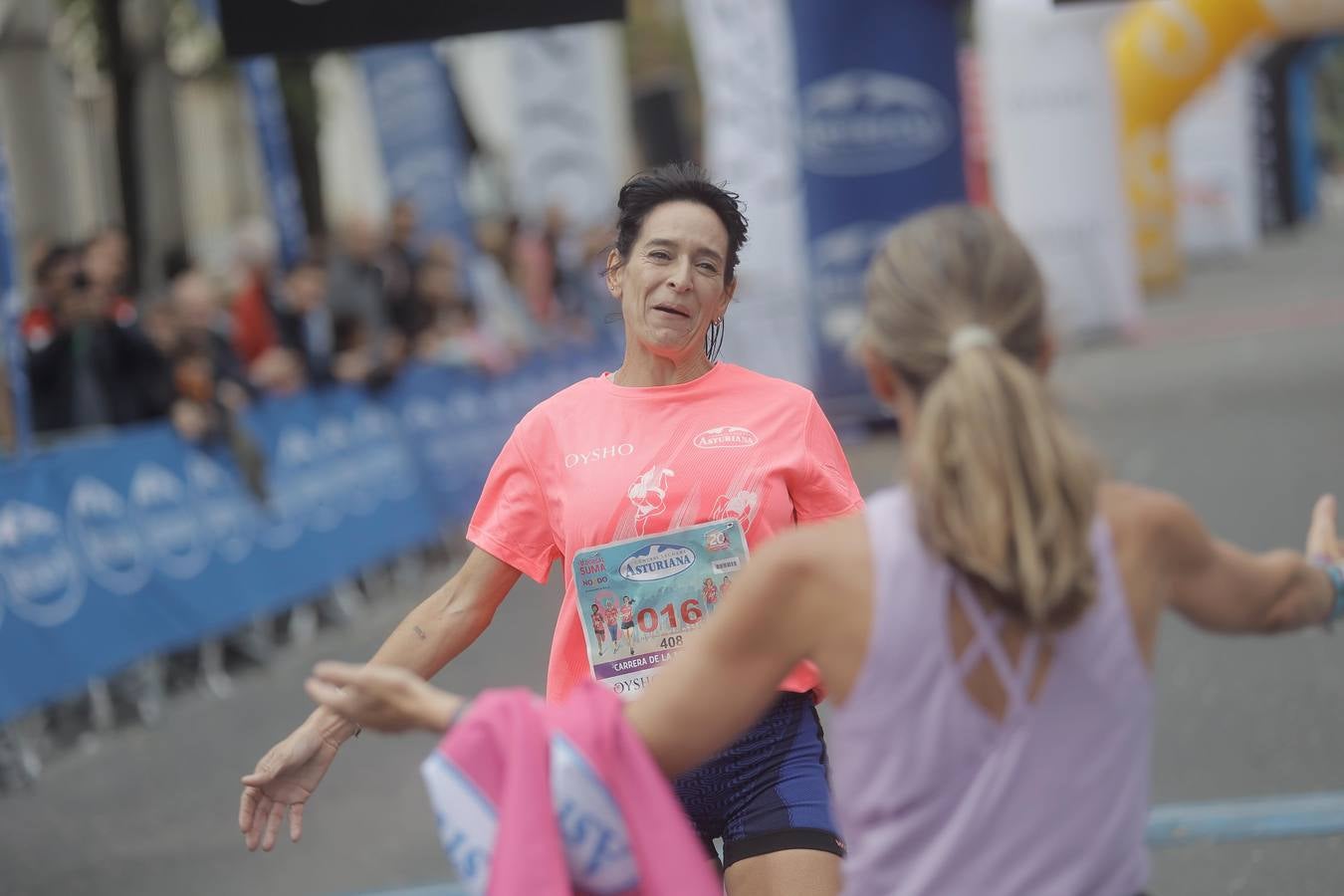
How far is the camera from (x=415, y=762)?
24.9 feet

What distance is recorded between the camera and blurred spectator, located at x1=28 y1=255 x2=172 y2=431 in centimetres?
952

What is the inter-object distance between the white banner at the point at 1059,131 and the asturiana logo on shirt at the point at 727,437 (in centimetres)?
1907

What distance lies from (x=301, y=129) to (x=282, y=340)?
786 centimetres

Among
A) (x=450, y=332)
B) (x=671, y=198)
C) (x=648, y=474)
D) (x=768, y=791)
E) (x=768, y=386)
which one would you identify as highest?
(x=671, y=198)

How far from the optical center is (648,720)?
242 centimetres

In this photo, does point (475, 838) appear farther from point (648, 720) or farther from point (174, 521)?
point (174, 521)

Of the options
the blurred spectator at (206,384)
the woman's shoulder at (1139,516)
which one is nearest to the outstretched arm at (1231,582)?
the woman's shoulder at (1139,516)

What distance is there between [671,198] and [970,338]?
4.91 ft

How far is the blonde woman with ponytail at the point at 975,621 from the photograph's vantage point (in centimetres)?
220

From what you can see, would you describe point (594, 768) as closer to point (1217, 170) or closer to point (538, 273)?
point (538, 273)

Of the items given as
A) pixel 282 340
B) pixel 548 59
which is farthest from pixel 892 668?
pixel 548 59

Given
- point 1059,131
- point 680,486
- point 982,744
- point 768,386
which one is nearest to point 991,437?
point 982,744

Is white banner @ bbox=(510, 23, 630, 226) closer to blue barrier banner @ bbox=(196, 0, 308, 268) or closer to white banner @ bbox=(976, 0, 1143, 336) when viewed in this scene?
white banner @ bbox=(976, 0, 1143, 336)

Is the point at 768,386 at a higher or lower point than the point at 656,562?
higher
